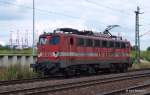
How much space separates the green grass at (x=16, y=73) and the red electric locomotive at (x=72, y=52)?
100 cm

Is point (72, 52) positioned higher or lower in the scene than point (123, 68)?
higher

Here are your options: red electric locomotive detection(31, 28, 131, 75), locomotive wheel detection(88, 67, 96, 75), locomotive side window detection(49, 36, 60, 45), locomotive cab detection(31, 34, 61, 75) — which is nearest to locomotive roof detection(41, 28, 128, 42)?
red electric locomotive detection(31, 28, 131, 75)

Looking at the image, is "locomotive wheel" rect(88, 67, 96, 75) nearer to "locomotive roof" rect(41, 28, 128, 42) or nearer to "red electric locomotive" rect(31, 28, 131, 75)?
"red electric locomotive" rect(31, 28, 131, 75)

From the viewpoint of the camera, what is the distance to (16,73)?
28297 millimetres

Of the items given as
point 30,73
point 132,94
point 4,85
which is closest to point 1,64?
point 30,73

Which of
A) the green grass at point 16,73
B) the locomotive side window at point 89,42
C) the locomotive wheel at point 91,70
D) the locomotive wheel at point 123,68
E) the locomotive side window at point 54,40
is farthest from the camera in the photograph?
the locomotive wheel at point 123,68

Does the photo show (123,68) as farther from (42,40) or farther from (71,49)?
(42,40)

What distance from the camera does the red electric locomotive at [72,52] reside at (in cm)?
2767

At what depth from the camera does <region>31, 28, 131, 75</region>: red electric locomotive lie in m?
27.7

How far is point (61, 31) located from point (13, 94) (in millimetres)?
11657

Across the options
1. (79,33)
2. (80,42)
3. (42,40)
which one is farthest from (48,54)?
(79,33)

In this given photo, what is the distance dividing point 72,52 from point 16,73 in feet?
13.5

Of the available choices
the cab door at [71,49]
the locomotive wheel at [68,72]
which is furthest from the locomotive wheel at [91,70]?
the cab door at [71,49]

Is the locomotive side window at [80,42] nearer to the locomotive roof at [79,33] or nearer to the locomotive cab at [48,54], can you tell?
the locomotive roof at [79,33]
